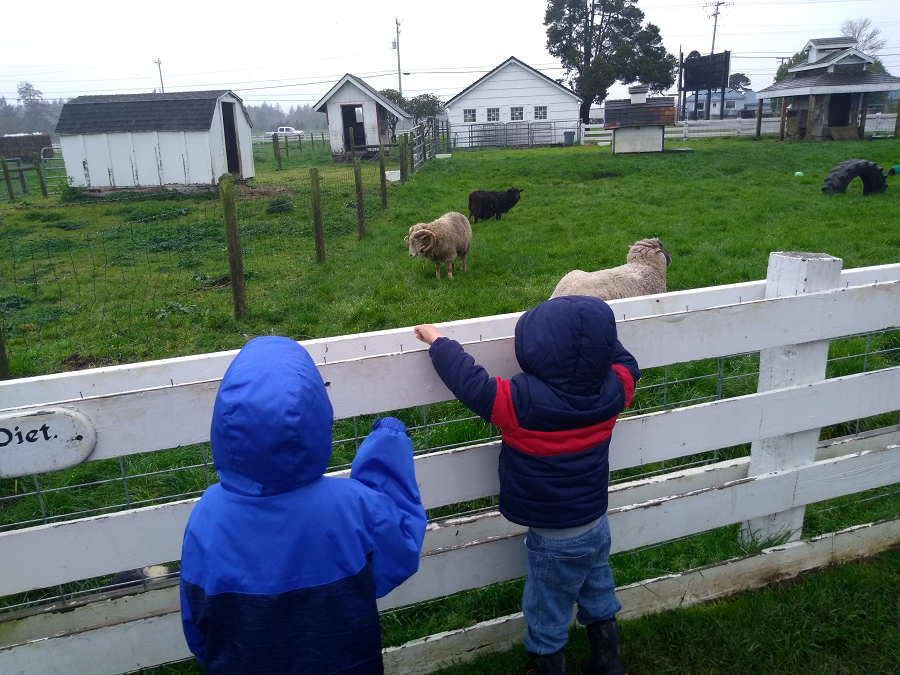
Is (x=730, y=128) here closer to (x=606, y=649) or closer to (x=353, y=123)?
(x=353, y=123)

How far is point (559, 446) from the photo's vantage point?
2.09 metres

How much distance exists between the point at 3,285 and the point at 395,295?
6073mm

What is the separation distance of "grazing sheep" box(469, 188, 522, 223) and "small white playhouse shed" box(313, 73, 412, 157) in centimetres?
1983

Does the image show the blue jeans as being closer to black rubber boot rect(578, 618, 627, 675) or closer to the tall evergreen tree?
black rubber boot rect(578, 618, 627, 675)

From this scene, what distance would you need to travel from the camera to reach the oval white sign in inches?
71.9

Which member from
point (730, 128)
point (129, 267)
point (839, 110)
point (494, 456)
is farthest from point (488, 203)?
point (730, 128)

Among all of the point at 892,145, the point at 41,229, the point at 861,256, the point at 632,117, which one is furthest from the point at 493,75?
the point at 861,256

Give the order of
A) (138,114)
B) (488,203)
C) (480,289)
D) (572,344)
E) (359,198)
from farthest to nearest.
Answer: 1. (138,114)
2. (488,203)
3. (359,198)
4. (480,289)
5. (572,344)

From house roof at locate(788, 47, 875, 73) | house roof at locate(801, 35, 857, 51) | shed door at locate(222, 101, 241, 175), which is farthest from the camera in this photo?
house roof at locate(801, 35, 857, 51)

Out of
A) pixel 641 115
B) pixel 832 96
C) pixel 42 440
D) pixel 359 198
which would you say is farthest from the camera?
pixel 832 96

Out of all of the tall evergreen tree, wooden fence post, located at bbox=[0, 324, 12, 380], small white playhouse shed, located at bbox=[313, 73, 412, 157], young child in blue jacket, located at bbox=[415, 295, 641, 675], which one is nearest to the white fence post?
young child in blue jacket, located at bbox=[415, 295, 641, 675]

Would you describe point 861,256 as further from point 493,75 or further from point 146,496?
point 493,75

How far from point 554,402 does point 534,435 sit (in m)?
0.13

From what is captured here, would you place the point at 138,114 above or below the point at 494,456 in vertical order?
above
